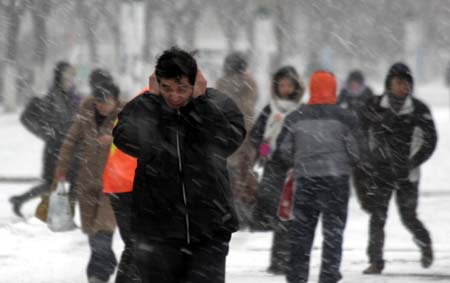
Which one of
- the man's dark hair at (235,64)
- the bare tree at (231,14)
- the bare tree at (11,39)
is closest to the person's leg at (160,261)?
the man's dark hair at (235,64)

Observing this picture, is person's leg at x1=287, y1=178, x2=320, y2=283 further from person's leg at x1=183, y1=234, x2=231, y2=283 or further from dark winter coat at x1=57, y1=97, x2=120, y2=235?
person's leg at x1=183, y1=234, x2=231, y2=283

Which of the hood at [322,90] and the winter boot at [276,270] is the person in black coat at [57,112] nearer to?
the winter boot at [276,270]

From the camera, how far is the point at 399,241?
38.5 feet

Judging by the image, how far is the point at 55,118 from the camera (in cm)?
1241

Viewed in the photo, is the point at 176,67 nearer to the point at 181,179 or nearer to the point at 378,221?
the point at 181,179

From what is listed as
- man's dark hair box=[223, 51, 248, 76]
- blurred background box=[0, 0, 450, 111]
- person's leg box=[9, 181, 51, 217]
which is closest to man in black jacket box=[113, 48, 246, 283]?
blurred background box=[0, 0, 450, 111]

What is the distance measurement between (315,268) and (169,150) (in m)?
4.92

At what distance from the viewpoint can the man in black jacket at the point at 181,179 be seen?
5.11 meters

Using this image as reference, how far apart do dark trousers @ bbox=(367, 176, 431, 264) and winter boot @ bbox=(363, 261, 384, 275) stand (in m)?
0.02

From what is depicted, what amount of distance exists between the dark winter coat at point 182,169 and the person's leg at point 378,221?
4.32 meters

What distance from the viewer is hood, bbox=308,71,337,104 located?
8.27m

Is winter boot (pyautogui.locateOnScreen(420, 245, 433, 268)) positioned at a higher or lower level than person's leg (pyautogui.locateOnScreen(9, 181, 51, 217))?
higher

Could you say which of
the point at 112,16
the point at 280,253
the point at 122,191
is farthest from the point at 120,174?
the point at 112,16

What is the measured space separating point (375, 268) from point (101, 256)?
7.09 feet
